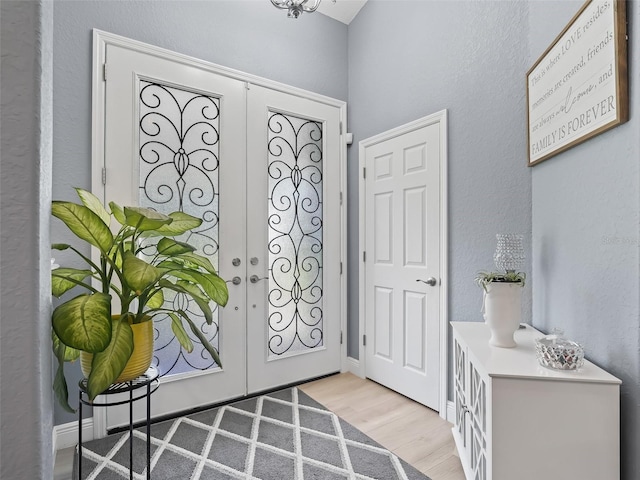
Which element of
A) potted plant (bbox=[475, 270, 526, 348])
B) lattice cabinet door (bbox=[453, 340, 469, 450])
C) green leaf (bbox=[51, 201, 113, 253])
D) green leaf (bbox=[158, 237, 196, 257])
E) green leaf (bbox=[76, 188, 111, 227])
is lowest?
lattice cabinet door (bbox=[453, 340, 469, 450])

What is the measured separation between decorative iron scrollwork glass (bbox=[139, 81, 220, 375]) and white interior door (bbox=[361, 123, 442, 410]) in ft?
4.14

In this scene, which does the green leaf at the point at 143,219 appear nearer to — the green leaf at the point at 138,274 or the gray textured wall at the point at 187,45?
the green leaf at the point at 138,274

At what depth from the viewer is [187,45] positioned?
2.39 metres

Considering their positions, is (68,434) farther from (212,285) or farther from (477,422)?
(477,422)

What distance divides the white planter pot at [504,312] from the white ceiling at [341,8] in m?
2.72

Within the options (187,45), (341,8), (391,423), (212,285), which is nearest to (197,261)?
(212,285)

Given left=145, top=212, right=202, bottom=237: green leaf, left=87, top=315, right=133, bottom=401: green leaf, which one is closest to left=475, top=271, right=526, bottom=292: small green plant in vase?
left=145, top=212, right=202, bottom=237: green leaf

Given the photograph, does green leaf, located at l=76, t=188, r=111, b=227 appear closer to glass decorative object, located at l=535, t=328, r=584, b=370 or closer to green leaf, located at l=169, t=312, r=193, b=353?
green leaf, located at l=169, t=312, r=193, b=353

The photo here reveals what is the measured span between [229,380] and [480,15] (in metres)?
2.92

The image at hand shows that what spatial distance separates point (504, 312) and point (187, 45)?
8.35ft

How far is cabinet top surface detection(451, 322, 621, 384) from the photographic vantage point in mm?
1158

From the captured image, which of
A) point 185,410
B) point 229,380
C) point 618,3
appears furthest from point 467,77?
point 185,410

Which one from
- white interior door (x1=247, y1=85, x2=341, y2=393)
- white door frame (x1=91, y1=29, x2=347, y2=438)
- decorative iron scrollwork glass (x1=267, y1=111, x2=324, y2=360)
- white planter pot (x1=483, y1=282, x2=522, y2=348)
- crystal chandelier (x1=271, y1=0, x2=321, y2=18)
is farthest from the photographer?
decorative iron scrollwork glass (x1=267, y1=111, x2=324, y2=360)

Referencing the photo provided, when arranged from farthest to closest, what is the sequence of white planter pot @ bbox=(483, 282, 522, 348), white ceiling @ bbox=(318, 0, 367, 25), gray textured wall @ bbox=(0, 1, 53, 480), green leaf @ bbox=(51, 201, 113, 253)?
1. white ceiling @ bbox=(318, 0, 367, 25)
2. white planter pot @ bbox=(483, 282, 522, 348)
3. green leaf @ bbox=(51, 201, 113, 253)
4. gray textured wall @ bbox=(0, 1, 53, 480)
